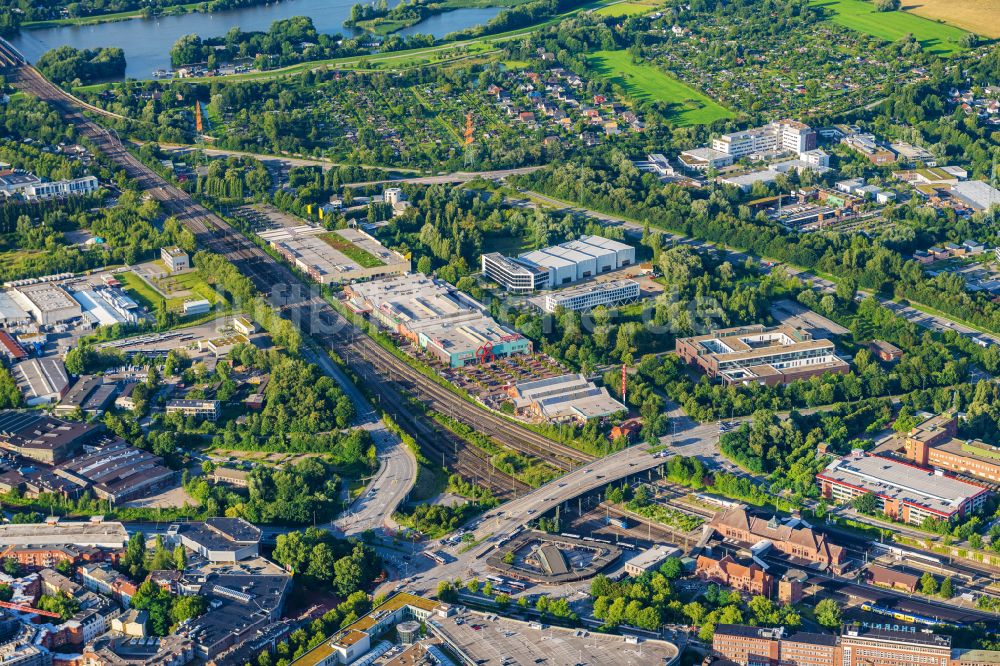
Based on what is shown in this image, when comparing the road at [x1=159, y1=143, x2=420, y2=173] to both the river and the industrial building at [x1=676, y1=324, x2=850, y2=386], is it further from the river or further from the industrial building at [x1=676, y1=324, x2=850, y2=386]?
the industrial building at [x1=676, y1=324, x2=850, y2=386]

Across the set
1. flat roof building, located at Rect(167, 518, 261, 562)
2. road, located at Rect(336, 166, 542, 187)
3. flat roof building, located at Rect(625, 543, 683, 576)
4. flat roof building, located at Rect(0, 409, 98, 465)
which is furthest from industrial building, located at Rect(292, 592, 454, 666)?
road, located at Rect(336, 166, 542, 187)

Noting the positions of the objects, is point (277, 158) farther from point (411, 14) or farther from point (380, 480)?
point (380, 480)

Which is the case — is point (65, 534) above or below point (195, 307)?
above

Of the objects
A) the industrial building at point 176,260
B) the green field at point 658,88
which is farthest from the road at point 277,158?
the green field at point 658,88

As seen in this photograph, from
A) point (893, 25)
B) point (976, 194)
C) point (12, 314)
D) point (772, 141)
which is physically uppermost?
point (12, 314)

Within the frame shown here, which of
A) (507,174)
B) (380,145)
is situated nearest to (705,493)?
(507,174)

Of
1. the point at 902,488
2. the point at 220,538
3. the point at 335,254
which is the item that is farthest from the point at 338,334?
the point at 902,488

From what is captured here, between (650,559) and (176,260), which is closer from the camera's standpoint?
(650,559)
